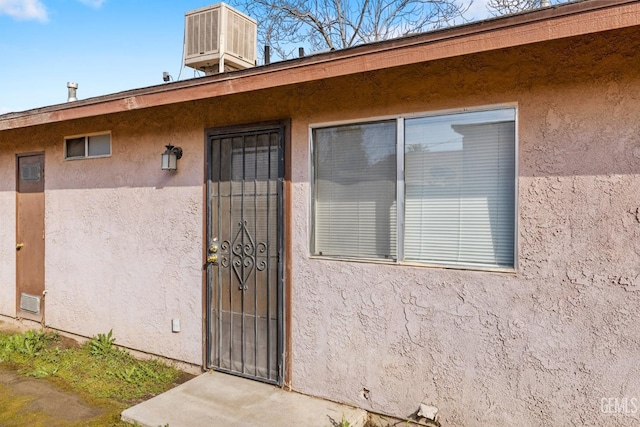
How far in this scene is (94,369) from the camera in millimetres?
4738

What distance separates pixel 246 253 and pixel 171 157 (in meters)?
1.43

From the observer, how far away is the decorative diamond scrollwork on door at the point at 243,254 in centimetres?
423

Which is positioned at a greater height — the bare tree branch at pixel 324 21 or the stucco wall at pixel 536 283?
the bare tree branch at pixel 324 21

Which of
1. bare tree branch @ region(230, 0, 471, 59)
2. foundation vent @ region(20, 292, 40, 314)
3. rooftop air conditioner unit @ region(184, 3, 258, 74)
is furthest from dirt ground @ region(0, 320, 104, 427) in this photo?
bare tree branch @ region(230, 0, 471, 59)

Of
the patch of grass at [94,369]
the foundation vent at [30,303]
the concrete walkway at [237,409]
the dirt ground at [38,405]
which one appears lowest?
the dirt ground at [38,405]

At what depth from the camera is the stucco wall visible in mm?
2707

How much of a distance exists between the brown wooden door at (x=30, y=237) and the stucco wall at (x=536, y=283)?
5021 millimetres

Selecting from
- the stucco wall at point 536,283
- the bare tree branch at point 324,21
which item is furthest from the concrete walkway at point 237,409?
the bare tree branch at point 324,21

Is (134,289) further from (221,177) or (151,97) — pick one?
(151,97)

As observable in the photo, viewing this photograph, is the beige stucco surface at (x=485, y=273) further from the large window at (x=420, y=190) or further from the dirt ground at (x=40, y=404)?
the dirt ground at (x=40, y=404)

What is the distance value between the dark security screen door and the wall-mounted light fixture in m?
0.47

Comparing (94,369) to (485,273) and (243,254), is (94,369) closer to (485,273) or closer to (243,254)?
(243,254)

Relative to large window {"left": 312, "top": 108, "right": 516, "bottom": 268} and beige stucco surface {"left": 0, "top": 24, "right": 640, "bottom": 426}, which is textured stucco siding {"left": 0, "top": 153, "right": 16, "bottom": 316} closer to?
beige stucco surface {"left": 0, "top": 24, "right": 640, "bottom": 426}

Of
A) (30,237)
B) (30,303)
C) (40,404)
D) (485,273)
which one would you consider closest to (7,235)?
(30,237)
